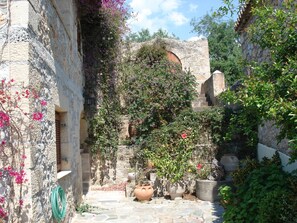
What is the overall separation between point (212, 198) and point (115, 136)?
11.1 ft

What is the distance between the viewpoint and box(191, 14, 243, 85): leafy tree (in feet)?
72.2

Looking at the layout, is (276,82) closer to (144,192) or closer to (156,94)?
(144,192)

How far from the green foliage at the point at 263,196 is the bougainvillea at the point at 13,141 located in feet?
9.41

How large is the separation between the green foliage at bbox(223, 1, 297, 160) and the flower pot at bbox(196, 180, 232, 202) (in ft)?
13.9

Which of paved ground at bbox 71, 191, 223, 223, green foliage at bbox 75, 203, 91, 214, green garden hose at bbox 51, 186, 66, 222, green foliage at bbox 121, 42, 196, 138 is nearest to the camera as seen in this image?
green garden hose at bbox 51, 186, 66, 222

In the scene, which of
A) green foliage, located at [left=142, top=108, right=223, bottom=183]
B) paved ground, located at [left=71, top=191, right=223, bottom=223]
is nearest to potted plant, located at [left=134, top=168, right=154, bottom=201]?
paved ground, located at [left=71, top=191, right=223, bottom=223]

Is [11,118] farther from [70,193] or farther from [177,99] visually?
[177,99]

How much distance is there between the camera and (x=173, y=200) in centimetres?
766

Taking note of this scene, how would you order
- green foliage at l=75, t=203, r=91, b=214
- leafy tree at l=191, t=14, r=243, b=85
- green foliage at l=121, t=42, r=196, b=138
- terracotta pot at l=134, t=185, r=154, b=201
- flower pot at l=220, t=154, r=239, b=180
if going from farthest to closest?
leafy tree at l=191, t=14, r=243, b=85 < green foliage at l=121, t=42, r=196, b=138 < flower pot at l=220, t=154, r=239, b=180 < terracotta pot at l=134, t=185, r=154, b=201 < green foliage at l=75, t=203, r=91, b=214

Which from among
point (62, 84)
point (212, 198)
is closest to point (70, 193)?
point (62, 84)

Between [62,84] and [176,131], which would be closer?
[62,84]

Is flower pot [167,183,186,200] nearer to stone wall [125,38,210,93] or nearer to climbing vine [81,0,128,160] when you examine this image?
climbing vine [81,0,128,160]

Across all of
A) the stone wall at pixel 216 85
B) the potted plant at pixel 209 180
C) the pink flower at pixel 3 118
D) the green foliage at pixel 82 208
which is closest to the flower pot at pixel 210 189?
the potted plant at pixel 209 180

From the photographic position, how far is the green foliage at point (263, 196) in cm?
381
